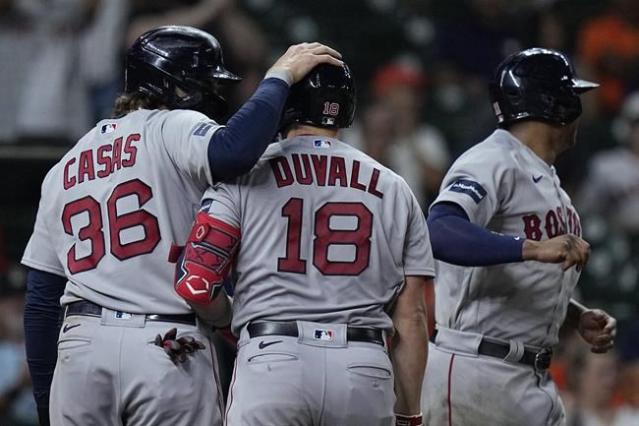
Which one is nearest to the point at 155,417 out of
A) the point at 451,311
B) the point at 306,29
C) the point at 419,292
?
the point at 419,292

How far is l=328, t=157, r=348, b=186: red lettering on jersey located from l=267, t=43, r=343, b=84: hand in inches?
10.4

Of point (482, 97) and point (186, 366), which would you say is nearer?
point (186, 366)

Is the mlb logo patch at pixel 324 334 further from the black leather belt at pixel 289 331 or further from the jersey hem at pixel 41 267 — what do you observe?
the jersey hem at pixel 41 267

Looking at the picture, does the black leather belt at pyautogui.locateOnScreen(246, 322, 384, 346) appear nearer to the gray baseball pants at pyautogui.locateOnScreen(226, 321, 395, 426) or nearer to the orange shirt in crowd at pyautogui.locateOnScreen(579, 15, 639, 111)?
the gray baseball pants at pyautogui.locateOnScreen(226, 321, 395, 426)

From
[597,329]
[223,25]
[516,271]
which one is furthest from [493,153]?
[223,25]

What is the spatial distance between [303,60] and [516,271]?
3.62 feet

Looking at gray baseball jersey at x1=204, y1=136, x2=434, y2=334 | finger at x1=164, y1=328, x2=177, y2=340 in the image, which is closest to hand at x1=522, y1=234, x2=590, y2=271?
gray baseball jersey at x1=204, y1=136, x2=434, y2=334

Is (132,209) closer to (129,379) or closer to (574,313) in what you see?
(129,379)

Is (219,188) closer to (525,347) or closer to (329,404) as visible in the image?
(329,404)

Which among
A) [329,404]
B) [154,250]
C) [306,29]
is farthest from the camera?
[306,29]

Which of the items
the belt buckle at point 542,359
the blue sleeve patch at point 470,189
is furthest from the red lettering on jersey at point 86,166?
the belt buckle at point 542,359

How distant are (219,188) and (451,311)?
1.12 meters

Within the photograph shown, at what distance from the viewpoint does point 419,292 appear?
3969 millimetres

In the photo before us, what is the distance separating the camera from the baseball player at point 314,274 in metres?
3.70
